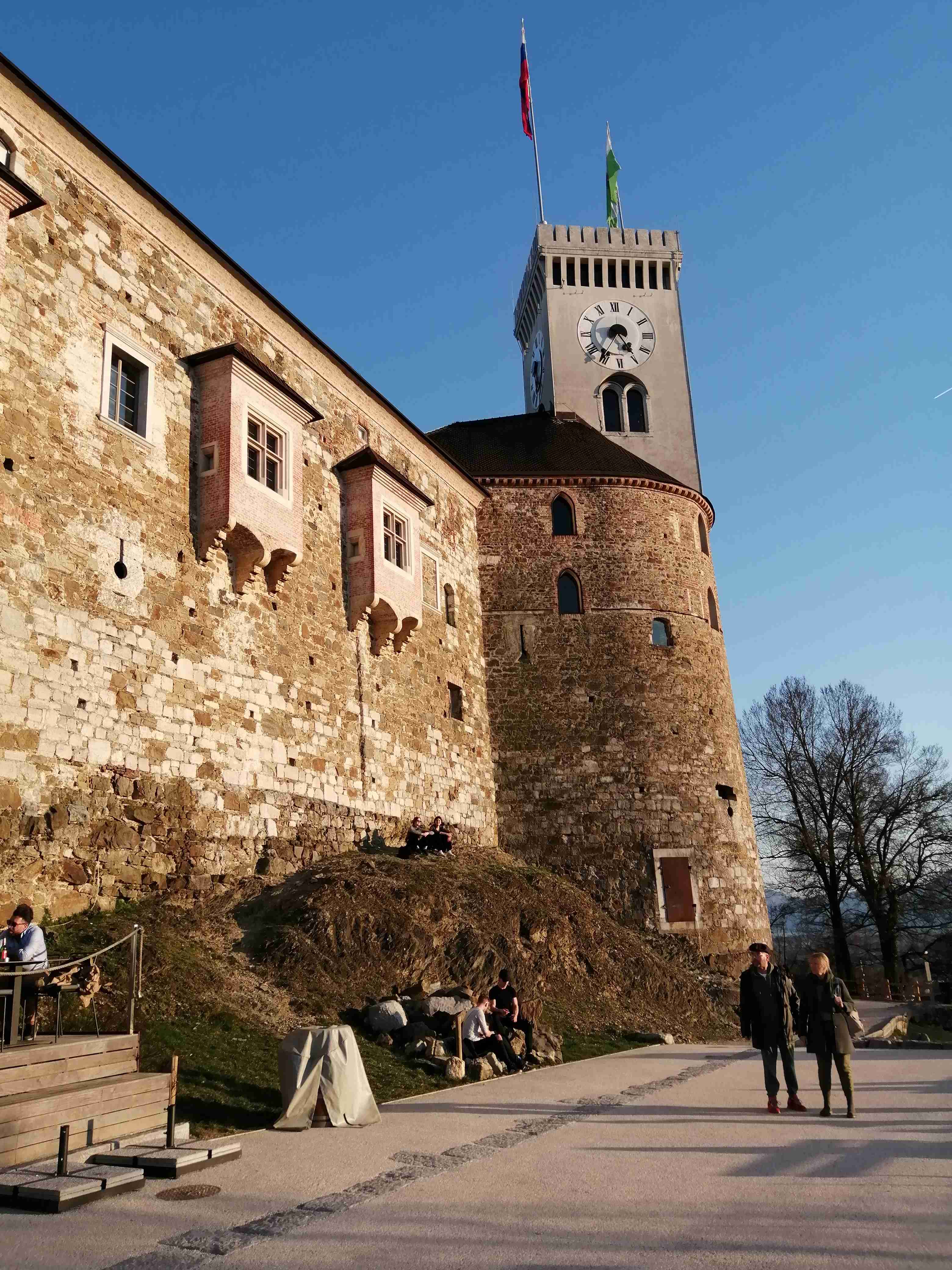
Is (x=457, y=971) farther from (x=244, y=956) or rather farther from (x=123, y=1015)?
(x=123, y=1015)

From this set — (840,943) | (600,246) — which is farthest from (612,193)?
(840,943)

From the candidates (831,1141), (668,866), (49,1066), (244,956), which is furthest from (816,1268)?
(668,866)

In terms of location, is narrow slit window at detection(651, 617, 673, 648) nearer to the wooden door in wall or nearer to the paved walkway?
the wooden door in wall

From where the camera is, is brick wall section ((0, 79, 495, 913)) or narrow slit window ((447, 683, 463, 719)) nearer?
brick wall section ((0, 79, 495, 913))

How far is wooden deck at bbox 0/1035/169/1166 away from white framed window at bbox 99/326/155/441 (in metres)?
9.88

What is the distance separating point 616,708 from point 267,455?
1242 cm

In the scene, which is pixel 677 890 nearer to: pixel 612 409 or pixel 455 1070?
pixel 455 1070

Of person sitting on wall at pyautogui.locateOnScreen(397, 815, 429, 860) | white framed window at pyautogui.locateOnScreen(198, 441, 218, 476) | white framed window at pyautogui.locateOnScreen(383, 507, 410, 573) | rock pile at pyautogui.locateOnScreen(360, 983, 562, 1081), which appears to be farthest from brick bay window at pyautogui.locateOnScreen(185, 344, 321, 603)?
rock pile at pyautogui.locateOnScreen(360, 983, 562, 1081)

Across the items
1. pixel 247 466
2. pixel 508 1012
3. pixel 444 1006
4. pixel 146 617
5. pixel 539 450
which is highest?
pixel 539 450

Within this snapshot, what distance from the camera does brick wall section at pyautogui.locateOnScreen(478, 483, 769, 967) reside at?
25.8m

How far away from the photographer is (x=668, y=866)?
84.3 ft

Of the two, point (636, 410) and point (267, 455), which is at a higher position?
point (636, 410)

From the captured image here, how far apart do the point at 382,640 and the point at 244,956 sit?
895 cm

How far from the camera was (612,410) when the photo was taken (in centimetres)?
3594
